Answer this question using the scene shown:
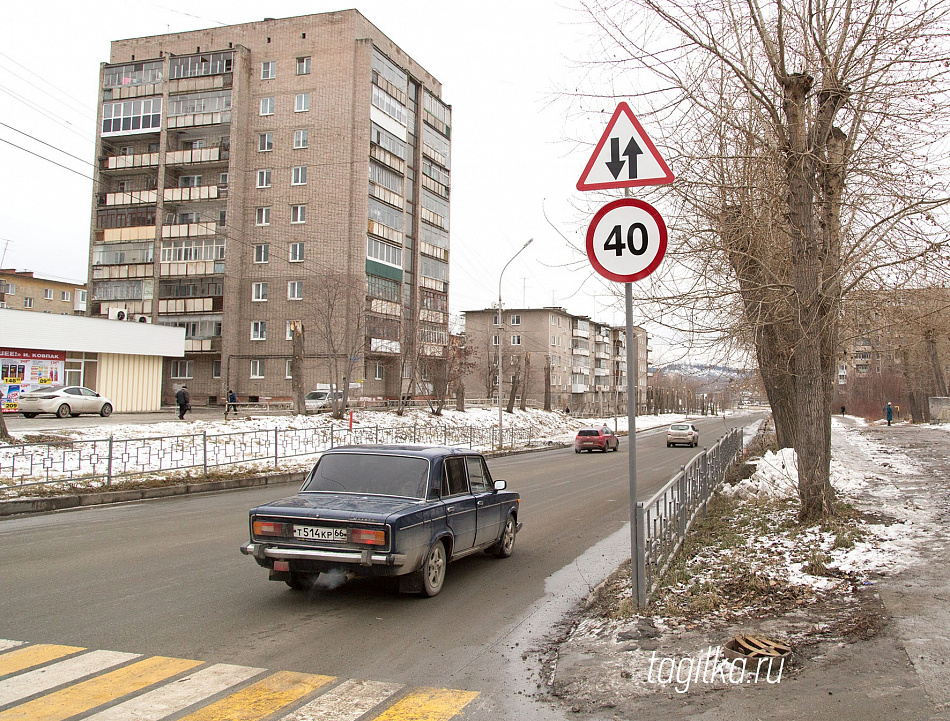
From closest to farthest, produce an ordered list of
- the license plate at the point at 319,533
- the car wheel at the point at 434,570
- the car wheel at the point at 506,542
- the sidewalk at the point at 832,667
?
the sidewalk at the point at 832,667 < the license plate at the point at 319,533 < the car wheel at the point at 434,570 < the car wheel at the point at 506,542

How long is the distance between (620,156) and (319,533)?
4114mm

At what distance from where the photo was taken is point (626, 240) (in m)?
5.73

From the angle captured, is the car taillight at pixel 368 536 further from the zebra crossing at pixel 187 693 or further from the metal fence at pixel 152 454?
the metal fence at pixel 152 454

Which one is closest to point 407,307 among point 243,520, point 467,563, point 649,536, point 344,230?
point 344,230

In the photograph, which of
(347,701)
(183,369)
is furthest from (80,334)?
(347,701)

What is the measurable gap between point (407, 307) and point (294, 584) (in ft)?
113

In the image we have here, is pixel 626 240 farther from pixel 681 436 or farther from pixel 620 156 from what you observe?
pixel 681 436

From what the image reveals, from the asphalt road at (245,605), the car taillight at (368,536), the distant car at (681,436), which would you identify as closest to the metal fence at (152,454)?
the asphalt road at (245,605)

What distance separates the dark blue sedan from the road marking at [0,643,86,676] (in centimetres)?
175

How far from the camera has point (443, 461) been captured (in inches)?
311

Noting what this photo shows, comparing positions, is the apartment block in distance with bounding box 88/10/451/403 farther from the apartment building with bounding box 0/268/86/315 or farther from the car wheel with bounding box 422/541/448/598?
the car wheel with bounding box 422/541/448/598

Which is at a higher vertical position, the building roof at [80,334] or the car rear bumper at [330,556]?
the building roof at [80,334]

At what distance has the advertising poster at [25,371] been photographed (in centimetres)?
3241

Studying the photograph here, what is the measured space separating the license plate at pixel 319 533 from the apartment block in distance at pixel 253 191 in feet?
132
